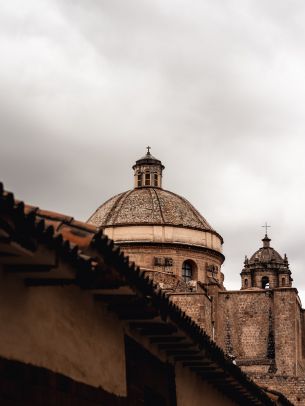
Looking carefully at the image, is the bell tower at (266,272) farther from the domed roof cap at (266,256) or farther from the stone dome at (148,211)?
the stone dome at (148,211)

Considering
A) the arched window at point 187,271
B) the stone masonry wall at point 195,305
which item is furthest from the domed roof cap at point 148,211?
the stone masonry wall at point 195,305

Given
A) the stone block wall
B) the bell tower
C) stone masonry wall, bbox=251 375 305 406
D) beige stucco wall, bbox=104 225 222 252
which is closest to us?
stone masonry wall, bbox=251 375 305 406

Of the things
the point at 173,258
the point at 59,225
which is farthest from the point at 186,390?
the point at 173,258

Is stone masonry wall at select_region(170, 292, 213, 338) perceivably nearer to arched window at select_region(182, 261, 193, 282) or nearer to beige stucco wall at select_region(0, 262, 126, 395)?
arched window at select_region(182, 261, 193, 282)

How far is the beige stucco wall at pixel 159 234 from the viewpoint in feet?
153

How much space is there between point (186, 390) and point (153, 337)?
6.81 feet

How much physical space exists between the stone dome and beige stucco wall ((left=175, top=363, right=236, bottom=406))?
33.5 metres

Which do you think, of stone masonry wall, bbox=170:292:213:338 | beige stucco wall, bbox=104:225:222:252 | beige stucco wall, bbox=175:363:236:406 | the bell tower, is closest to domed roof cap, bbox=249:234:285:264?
the bell tower

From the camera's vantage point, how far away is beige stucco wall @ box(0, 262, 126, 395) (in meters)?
5.99

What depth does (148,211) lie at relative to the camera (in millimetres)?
47969

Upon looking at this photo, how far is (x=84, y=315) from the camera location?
292 inches

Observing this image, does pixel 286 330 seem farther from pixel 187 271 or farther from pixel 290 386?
pixel 290 386

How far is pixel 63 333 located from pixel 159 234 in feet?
131

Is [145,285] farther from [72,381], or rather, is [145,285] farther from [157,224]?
[157,224]
